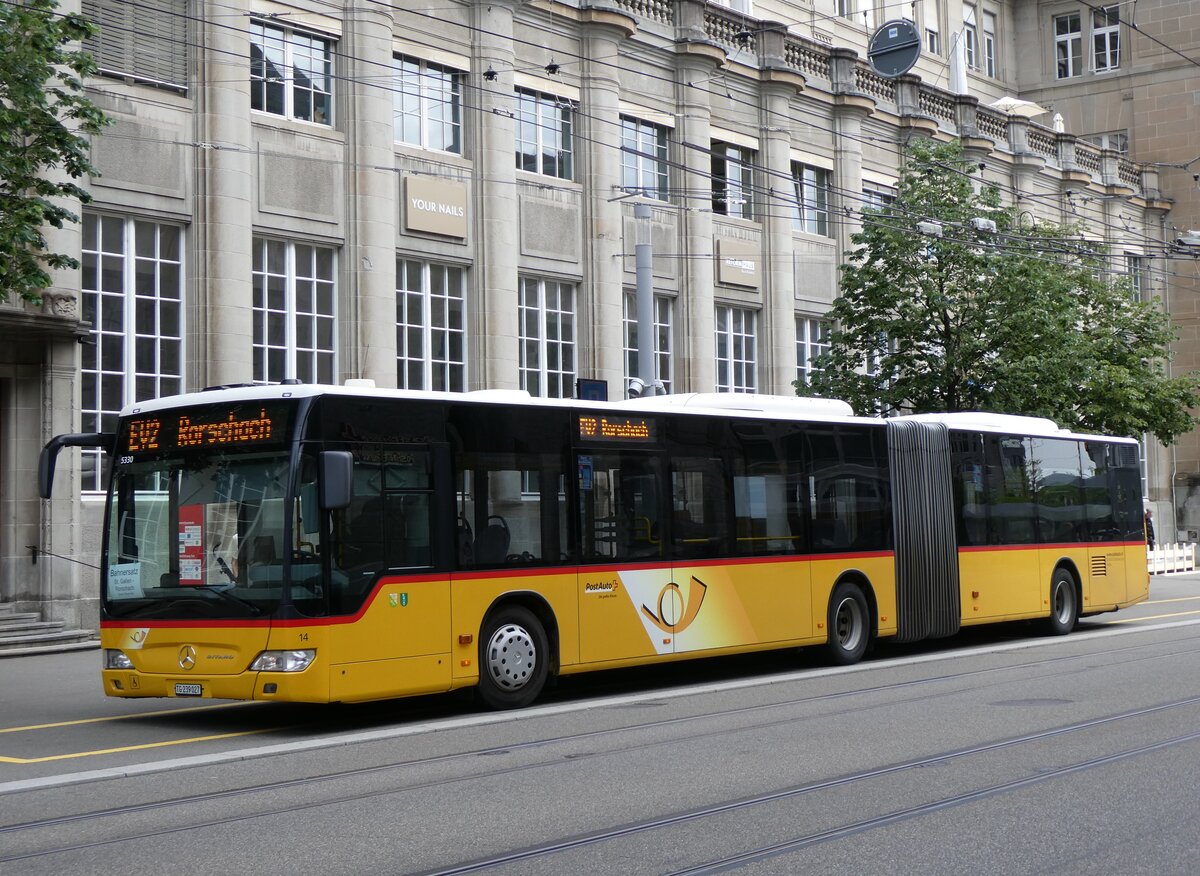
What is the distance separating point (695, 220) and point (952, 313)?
5527mm

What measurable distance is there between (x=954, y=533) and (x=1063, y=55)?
39236 mm

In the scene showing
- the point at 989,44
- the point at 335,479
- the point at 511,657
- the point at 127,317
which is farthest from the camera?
the point at 989,44

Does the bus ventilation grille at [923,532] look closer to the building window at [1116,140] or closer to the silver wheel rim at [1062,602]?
the silver wheel rim at [1062,602]

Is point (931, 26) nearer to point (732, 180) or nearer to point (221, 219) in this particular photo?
point (732, 180)

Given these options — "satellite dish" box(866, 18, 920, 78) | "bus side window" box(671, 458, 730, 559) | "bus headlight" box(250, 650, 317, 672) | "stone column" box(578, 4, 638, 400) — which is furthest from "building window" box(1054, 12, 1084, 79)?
"bus headlight" box(250, 650, 317, 672)

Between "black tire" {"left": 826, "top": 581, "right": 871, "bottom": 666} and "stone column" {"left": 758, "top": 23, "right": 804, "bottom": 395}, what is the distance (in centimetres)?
1676

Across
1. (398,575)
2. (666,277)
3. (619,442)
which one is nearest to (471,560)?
(398,575)

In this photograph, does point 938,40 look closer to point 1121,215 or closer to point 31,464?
point 1121,215

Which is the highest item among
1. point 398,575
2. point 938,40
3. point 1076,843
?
point 938,40

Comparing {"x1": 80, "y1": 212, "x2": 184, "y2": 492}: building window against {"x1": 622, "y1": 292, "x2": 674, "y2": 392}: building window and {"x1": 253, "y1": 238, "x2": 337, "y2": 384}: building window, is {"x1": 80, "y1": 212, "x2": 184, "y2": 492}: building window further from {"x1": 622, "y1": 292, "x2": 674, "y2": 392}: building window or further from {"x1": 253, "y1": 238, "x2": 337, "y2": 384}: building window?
{"x1": 622, "y1": 292, "x2": 674, "y2": 392}: building window

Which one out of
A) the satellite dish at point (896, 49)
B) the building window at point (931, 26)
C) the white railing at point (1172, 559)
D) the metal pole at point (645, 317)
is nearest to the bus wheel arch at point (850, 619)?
the metal pole at point (645, 317)

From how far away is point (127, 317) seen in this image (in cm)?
2302

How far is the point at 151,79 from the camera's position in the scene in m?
23.3

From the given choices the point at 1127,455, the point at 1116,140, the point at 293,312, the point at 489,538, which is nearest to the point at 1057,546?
the point at 1127,455
